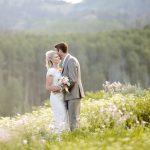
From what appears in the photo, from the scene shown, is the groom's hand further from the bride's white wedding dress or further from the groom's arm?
the groom's arm

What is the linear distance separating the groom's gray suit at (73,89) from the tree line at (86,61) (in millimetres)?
63532

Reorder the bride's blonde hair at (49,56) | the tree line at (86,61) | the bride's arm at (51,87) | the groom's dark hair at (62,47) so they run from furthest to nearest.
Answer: the tree line at (86,61), the bride's arm at (51,87), the bride's blonde hair at (49,56), the groom's dark hair at (62,47)

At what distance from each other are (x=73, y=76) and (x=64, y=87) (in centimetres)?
27

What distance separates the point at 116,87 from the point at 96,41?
282 ft

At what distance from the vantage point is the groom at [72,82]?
995 cm

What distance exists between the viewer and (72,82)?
9961 millimetres

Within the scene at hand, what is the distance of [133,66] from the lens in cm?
9119

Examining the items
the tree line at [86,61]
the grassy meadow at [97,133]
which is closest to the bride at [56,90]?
the grassy meadow at [97,133]

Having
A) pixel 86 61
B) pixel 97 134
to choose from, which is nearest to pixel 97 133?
pixel 97 134

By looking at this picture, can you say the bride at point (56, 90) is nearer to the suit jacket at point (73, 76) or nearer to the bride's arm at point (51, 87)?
the bride's arm at point (51, 87)

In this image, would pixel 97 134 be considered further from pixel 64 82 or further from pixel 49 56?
pixel 49 56

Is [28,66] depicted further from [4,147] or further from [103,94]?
[4,147]

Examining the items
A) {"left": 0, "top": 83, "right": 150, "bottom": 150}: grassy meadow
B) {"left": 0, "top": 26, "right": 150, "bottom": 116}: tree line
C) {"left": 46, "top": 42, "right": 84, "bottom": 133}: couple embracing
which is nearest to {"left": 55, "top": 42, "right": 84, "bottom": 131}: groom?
{"left": 46, "top": 42, "right": 84, "bottom": 133}: couple embracing

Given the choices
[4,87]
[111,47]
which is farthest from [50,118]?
[111,47]
